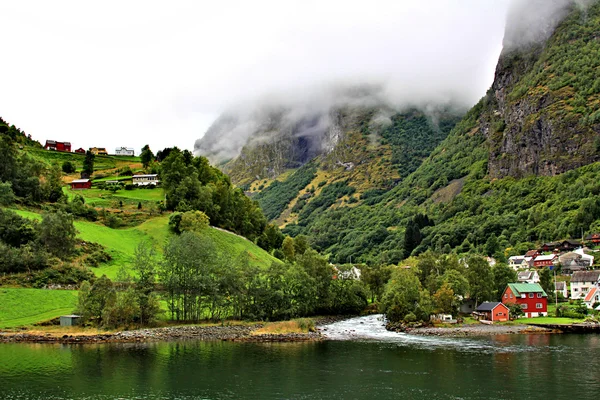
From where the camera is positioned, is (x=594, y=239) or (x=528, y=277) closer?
(x=528, y=277)

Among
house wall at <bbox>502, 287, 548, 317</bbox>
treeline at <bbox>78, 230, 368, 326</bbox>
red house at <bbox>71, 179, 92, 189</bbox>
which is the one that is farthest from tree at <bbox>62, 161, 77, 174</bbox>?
house wall at <bbox>502, 287, 548, 317</bbox>

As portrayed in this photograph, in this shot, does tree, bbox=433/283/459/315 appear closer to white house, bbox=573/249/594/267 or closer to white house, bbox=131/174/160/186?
white house, bbox=573/249/594/267

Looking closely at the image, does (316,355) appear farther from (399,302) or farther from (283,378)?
(399,302)

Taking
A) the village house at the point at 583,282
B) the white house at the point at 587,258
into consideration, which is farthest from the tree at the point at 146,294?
the white house at the point at 587,258

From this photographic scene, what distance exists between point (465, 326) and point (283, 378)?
50.8m

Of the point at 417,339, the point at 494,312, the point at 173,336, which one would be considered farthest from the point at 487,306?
the point at 173,336

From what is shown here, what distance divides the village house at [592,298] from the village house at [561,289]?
38.1 feet

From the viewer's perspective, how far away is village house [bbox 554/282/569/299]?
415ft

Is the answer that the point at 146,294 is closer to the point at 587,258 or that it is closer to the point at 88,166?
the point at 88,166

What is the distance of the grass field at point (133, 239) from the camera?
111m

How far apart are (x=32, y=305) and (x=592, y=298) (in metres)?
101

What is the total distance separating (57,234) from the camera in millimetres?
103125

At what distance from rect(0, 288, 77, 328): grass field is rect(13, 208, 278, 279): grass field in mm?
10825

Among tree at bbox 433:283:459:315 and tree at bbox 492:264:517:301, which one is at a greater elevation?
tree at bbox 492:264:517:301
